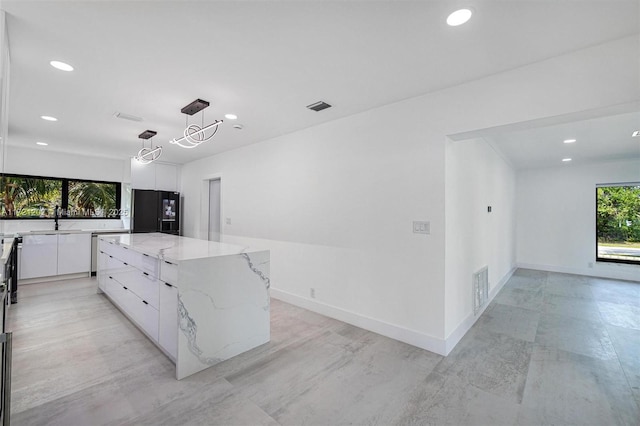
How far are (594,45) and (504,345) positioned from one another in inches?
106

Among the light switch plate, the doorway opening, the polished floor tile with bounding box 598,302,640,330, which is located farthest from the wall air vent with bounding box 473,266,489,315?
the doorway opening

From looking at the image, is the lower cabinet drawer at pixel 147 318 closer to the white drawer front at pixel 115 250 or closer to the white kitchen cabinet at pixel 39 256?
the white drawer front at pixel 115 250

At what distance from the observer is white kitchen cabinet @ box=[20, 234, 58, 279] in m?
Answer: 4.78

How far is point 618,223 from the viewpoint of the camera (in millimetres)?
5832

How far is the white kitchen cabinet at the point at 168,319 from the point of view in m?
2.23

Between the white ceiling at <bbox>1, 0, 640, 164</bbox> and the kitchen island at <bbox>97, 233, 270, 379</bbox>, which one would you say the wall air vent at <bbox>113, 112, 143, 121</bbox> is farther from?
the kitchen island at <bbox>97, 233, 270, 379</bbox>

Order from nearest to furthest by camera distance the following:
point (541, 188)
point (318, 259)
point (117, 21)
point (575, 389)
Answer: point (117, 21) → point (575, 389) → point (318, 259) → point (541, 188)

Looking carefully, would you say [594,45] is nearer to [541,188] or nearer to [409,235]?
[409,235]

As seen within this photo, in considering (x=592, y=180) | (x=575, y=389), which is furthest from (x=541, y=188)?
(x=575, y=389)

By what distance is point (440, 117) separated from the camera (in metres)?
2.68

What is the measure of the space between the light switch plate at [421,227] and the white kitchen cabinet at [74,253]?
19.9 ft

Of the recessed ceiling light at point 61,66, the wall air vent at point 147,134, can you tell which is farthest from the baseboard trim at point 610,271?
the recessed ceiling light at point 61,66

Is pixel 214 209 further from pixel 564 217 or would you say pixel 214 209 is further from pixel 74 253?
pixel 564 217

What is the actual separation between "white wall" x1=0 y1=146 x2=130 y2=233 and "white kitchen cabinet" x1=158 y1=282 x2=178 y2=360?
15.5 ft
